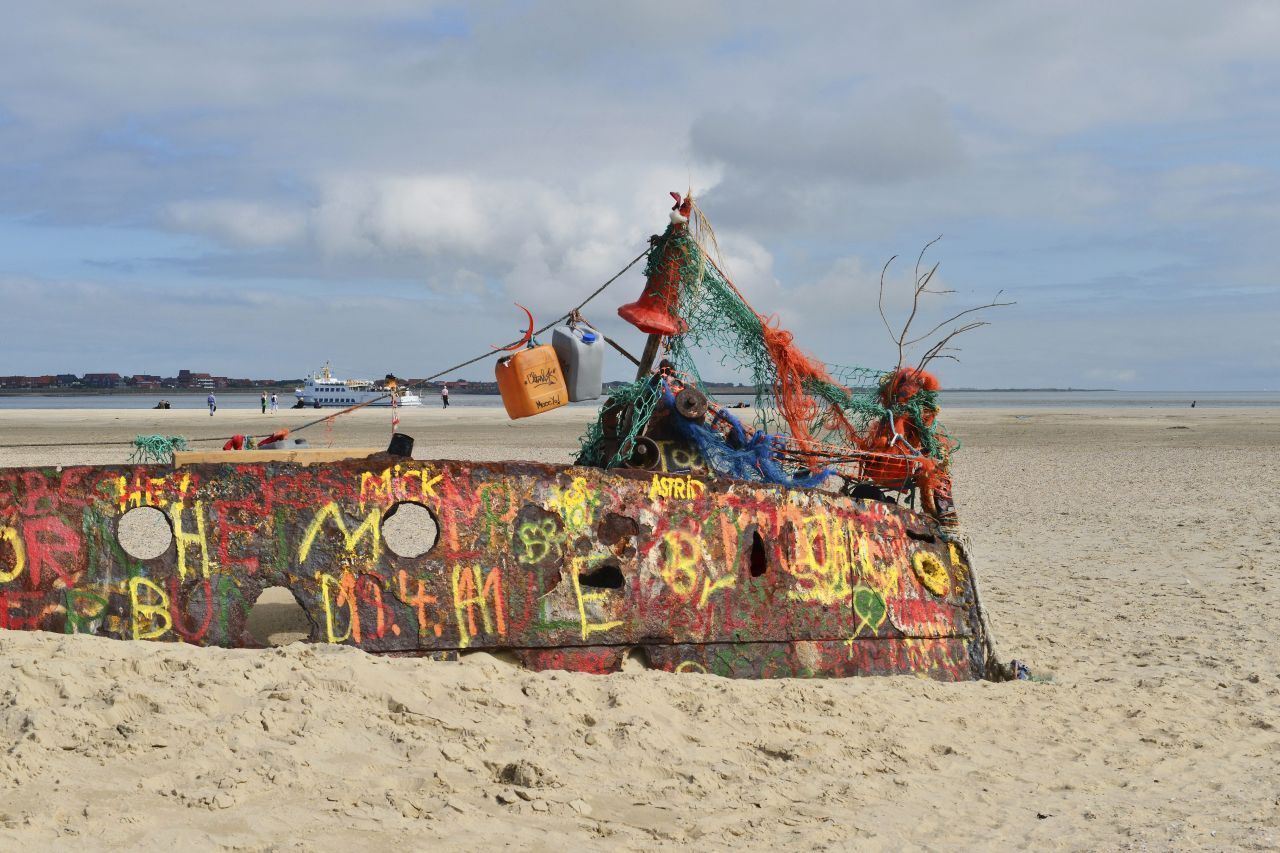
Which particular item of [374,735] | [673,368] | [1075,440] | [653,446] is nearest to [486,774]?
[374,735]

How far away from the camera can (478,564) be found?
5.76 meters

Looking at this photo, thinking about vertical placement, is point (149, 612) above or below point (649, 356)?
below

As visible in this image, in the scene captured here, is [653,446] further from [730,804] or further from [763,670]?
[730,804]

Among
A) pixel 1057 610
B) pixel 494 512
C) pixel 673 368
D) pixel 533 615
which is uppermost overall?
pixel 673 368

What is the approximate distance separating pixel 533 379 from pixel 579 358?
0.29 meters

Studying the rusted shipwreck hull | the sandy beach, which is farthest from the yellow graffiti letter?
the sandy beach

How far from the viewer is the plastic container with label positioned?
675cm

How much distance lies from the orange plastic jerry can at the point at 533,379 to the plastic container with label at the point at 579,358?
0.06m

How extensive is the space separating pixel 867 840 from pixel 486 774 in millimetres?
1494

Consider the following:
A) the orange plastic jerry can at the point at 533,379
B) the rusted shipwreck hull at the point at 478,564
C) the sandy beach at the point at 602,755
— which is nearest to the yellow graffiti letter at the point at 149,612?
the rusted shipwreck hull at the point at 478,564

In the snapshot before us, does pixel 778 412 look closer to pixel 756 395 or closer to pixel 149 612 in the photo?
pixel 756 395

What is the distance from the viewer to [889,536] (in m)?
6.93

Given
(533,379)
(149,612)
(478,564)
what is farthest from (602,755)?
(533,379)

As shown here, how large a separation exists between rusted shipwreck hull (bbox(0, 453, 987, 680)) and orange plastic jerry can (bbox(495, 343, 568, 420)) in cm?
89
